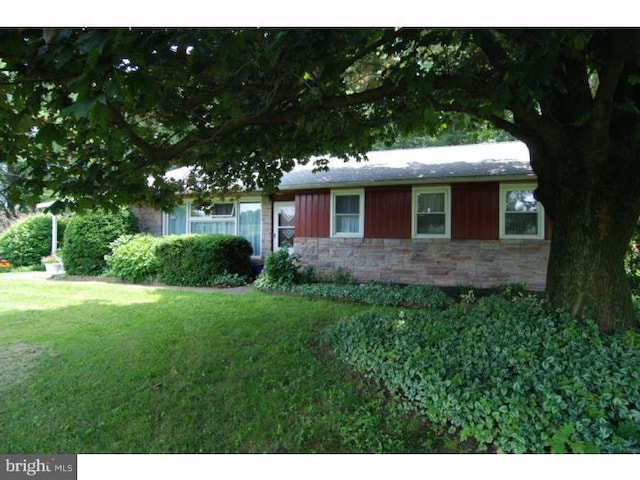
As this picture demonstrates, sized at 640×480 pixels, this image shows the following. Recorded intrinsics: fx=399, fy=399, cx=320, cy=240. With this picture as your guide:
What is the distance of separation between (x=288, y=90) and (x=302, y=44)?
1250 millimetres

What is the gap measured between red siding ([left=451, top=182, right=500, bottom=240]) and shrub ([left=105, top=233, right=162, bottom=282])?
28.5 feet

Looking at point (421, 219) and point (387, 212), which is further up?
point (387, 212)

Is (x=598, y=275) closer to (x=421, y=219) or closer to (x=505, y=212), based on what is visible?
(x=505, y=212)

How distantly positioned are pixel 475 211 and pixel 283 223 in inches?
229

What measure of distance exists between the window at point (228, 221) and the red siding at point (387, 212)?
397cm

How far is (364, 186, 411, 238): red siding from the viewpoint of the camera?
415 inches

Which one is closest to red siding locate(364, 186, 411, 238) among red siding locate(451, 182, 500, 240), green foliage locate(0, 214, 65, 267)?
red siding locate(451, 182, 500, 240)

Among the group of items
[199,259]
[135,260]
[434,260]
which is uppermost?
[434,260]

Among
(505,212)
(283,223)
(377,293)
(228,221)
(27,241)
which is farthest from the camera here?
(27,241)

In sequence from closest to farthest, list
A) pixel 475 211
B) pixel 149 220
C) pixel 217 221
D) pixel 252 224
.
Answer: pixel 475 211 → pixel 252 224 → pixel 217 221 → pixel 149 220

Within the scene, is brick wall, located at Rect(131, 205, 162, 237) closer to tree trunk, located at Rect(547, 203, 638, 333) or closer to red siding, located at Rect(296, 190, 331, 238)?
red siding, located at Rect(296, 190, 331, 238)

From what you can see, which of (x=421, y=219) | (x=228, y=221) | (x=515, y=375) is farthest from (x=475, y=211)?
(x=228, y=221)

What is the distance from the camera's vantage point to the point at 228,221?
13711 millimetres

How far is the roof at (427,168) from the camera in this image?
947 cm
